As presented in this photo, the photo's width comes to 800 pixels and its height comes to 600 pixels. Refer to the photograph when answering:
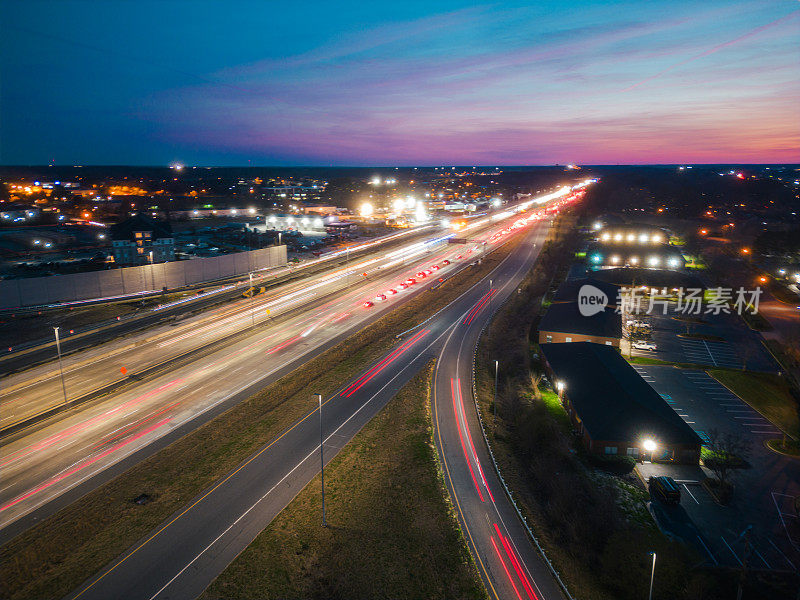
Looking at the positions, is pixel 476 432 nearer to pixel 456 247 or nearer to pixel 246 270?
pixel 246 270

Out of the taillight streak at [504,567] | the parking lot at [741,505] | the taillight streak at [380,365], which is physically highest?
the taillight streak at [380,365]

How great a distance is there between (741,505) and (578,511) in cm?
1184

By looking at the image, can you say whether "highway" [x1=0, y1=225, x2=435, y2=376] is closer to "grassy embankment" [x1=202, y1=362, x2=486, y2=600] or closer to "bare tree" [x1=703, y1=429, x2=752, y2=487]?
"grassy embankment" [x1=202, y1=362, x2=486, y2=600]

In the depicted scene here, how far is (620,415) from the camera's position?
33.7 meters

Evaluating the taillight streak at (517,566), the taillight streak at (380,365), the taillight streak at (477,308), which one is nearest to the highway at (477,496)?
the taillight streak at (517,566)

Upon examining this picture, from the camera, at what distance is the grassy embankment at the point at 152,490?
20.9 metres

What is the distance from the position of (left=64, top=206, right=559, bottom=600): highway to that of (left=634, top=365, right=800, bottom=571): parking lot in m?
11.4

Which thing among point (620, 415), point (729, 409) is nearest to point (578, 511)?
point (620, 415)

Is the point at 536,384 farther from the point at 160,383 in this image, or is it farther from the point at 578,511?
the point at 160,383

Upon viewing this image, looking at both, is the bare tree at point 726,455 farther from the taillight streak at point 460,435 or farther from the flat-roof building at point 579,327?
the flat-roof building at point 579,327

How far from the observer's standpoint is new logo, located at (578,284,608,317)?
56.1 metres

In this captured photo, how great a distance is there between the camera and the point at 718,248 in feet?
364

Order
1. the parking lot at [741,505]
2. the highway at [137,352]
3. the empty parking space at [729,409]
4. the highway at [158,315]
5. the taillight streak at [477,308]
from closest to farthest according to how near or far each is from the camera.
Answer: the parking lot at [741,505]
the highway at [137,352]
the empty parking space at [729,409]
the highway at [158,315]
the taillight streak at [477,308]

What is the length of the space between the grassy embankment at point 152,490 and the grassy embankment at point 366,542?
6.53 m
